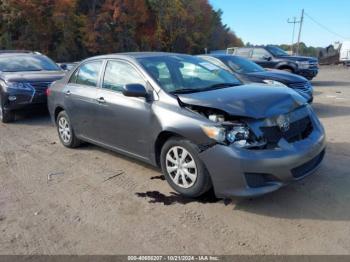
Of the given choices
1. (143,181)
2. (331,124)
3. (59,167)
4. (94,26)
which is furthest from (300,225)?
(94,26)

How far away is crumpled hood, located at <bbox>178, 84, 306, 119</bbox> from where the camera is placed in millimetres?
4012

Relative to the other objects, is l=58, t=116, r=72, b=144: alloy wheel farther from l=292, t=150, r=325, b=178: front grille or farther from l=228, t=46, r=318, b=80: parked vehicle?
l=228, t=46, r=318, b=80: parked vehicle

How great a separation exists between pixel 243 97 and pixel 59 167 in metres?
3.06

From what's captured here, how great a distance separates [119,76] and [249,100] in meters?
2.03

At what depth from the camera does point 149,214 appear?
4020 mm

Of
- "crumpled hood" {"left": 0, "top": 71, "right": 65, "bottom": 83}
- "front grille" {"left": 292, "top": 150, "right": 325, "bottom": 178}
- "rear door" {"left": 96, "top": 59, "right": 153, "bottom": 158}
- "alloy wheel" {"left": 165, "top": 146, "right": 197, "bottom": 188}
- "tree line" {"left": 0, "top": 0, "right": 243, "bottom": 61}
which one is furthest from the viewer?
"tree line" {"left": 0, "top": 0, "right": 243, "bottom": 61}

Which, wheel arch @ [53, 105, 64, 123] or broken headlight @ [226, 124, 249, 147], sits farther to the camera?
wheel arch @ [53, 105, 64, 123]

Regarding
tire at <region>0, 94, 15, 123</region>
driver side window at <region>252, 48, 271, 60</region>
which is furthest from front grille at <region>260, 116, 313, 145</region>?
driver side window at <region>252, 48, 271, 60</region>

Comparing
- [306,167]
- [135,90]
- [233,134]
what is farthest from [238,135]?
[135,90]

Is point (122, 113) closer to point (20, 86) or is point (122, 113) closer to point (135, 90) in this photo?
point (135, 90)

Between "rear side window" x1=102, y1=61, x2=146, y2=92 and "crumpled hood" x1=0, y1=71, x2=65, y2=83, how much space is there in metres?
4.30

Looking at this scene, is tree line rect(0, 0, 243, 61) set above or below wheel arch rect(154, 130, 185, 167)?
above

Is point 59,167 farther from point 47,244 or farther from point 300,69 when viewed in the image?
point 300,69

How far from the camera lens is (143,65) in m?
5.00
